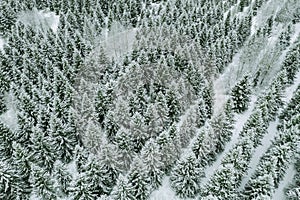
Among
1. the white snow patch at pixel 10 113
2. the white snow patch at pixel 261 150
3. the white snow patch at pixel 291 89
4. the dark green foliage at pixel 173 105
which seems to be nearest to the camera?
the white snow patch at pixel 261 150

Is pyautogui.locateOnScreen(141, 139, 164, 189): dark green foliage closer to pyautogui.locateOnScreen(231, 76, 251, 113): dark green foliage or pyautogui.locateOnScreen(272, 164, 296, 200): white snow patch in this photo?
pyautogui.locateOnScreen(272, 164, 296, 200): white snow patch

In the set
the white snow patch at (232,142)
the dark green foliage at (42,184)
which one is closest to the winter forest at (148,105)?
the dark green foliage at (42,184)

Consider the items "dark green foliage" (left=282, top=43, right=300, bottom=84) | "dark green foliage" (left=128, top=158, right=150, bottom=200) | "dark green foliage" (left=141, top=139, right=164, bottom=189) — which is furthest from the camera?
"dark green foliage" (left=282, top=43, right=300, bottom=84)

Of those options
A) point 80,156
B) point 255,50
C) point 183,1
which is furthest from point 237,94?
point 183,1

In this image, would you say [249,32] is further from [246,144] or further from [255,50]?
[246,144]

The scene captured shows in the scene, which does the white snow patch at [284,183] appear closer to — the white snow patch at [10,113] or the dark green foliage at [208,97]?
the dark green foliage at [208,97]

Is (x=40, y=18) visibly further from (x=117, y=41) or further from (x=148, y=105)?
(x=148, y=105)

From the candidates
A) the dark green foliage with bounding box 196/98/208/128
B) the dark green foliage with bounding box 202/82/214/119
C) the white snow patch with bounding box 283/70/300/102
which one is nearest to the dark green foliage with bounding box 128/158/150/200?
the dark green foliage with bounding box 196/98/208/128
